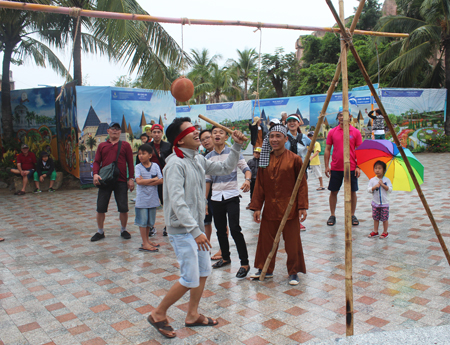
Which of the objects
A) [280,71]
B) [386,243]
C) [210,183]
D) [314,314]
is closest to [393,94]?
[386,243]

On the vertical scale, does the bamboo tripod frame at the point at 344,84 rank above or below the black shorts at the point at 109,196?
above

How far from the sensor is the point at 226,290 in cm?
408

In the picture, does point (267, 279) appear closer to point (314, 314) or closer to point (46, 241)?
point (314, 314)

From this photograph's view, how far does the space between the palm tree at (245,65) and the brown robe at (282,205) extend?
40.3 m

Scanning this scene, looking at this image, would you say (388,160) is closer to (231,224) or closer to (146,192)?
(231,224)

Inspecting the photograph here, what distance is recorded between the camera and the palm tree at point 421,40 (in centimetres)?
1833

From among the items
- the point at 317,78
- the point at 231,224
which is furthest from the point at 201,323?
the point at 317,78

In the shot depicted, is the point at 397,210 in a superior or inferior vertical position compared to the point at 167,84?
inferior

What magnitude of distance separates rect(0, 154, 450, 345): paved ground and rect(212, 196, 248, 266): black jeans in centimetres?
27

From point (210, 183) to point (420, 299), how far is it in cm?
272

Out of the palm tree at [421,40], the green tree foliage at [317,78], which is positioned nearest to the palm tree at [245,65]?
the green tree foliage at [317,78]

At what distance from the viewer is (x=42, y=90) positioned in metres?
13.7

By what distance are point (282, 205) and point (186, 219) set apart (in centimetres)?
152

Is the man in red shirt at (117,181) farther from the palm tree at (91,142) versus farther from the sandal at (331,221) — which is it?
the palm tree at (91,142)
